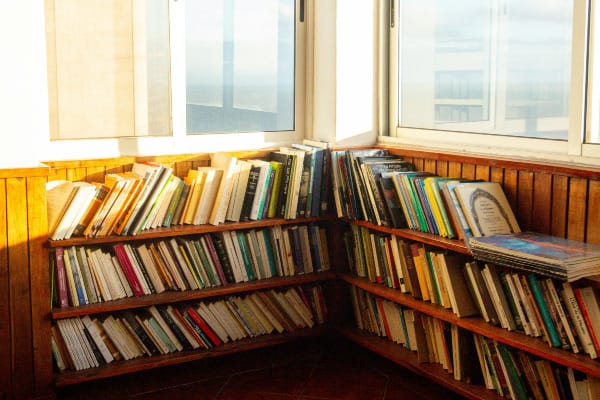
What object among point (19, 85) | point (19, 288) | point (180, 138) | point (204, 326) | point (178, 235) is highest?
point (19, 85)

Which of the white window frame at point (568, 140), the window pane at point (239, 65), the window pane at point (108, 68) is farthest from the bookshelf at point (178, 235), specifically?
the window pane at point (239, 65)

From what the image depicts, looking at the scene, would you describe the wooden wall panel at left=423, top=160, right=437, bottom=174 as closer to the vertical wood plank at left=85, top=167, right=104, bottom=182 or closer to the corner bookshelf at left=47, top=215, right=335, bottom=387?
the corner bookshelf at left=47, top=215, right=335, bottom=387

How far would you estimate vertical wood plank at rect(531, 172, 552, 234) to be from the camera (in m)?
3.12

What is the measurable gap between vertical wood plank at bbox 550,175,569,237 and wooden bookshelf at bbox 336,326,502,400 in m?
0.75

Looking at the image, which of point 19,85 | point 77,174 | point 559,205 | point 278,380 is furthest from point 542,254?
point 19,85

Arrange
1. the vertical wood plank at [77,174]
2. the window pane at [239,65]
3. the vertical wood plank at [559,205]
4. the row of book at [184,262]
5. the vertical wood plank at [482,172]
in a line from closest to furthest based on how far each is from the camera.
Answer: the vertical wood plank at [559,205]
the vertical wood plank at [482,172]
the row of book at [184,262]
the vertical wood plank at [77,174]
the window pane at [239,65]

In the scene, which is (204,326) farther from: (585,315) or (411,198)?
(585,315)

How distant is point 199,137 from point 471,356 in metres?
1.78

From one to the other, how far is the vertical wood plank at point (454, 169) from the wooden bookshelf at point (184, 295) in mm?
896

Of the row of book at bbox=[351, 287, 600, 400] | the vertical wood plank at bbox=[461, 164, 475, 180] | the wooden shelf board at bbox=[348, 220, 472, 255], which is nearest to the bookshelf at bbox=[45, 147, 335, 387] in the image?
the row of book at bbox=[351, 287, 600, 400]

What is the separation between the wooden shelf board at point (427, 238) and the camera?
325 centimetres

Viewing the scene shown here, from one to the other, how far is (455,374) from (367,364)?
2.18 ft

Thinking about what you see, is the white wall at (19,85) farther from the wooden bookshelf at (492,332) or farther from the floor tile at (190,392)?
the wooden bookshelf at (492,332)

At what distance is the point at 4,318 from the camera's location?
3.30 m
